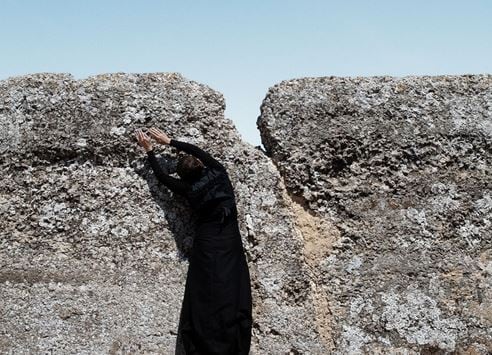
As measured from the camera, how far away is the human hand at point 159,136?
3640mm

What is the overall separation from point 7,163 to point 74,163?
13.8 inches

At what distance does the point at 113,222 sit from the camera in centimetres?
366

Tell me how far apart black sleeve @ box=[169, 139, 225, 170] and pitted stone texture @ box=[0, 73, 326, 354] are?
15cm

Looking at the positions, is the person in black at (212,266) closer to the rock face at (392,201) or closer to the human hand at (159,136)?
the human hand at (159,136)

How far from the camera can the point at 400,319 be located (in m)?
3.61

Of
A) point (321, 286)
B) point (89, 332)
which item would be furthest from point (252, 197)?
point (89, 332)

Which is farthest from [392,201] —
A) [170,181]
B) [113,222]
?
[113,222]

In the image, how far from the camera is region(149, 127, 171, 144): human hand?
3640 millimetres

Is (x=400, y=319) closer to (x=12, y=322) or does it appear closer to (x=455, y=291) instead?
(x=455, y=291)

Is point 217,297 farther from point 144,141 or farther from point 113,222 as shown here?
point 144,141

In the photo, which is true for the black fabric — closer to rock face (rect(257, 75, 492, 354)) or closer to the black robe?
the black robe

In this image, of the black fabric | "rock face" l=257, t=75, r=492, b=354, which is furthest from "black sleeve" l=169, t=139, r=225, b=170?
"rock face" l=257, t=75, r=492, b=354

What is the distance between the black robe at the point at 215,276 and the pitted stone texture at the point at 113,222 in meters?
0.13

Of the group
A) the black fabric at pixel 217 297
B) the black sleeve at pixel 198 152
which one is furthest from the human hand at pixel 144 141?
the black fabric at pixel 217 297
